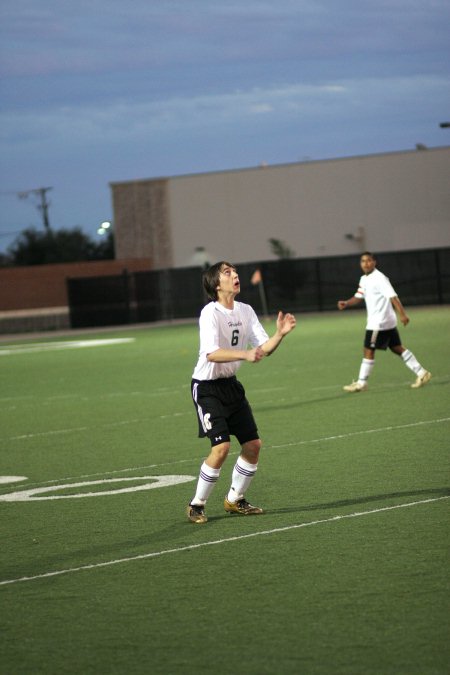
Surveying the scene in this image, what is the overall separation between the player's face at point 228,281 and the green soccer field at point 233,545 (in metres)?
1.67

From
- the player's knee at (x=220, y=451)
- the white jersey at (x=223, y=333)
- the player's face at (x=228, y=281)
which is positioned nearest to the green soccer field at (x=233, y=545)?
the player's knee at (x=220, y=451)

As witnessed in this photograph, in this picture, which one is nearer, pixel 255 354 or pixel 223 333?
pixel 255 354

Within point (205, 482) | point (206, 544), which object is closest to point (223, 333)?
point (205, 482)

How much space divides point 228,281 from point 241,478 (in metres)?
1.49

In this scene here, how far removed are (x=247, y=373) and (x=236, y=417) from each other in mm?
13848

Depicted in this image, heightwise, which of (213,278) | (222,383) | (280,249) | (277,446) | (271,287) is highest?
(280,249)

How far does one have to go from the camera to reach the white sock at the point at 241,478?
9.04 m

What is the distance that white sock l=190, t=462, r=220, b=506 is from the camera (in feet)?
29.0

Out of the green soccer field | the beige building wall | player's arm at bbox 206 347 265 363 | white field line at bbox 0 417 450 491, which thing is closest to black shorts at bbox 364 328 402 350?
the green soccer field

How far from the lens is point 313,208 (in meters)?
63.4

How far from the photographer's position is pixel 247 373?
22.8 metres

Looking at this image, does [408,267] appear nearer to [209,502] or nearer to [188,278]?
[188,278]

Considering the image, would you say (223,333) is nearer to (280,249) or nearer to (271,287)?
(271,287)

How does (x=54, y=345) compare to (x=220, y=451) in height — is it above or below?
below
